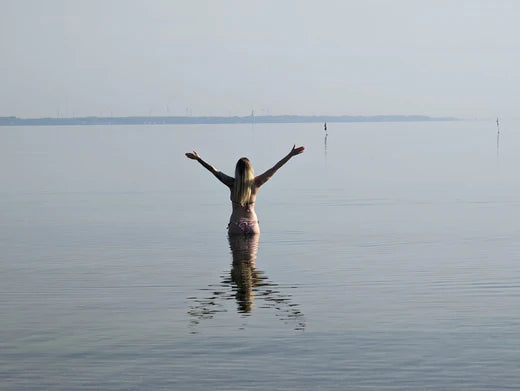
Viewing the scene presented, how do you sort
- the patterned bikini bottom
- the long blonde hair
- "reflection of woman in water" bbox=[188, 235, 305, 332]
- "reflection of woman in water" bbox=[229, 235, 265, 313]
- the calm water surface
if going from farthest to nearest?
the patterned bikini bottom → the long blonde hair → "reflection of woman in water" bbox=[229, 235, 265, 313] → "reflection of woman in water" bbox=[188, 235, 305, 332] → the calm water surface

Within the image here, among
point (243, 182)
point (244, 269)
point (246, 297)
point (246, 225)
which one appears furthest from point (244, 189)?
point (246, 297)

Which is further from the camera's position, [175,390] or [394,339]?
[394,339]

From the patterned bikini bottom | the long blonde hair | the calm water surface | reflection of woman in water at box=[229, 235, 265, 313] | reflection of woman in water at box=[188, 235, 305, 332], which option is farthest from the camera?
the patterned bikini bottom

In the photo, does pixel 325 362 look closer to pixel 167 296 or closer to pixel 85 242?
pixel 167 296

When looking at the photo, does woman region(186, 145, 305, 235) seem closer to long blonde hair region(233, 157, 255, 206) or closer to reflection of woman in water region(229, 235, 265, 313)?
long blonde hair region(233, 157, 255, 206)

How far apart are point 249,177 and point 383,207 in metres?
16.4

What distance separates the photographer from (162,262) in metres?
25.5

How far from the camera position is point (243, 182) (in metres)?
27.5

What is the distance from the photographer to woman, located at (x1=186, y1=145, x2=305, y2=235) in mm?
27469

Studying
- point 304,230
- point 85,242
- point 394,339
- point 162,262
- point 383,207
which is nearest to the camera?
point 394,339

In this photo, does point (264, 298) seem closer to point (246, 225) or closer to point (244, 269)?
point (244, 269)

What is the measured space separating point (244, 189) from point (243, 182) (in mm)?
217

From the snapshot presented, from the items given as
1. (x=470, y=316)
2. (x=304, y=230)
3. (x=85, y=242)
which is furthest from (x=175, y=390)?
(x=304, y=230)

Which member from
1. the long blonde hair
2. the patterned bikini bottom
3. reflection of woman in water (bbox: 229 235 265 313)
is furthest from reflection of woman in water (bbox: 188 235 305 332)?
the patterned bikini bottom
